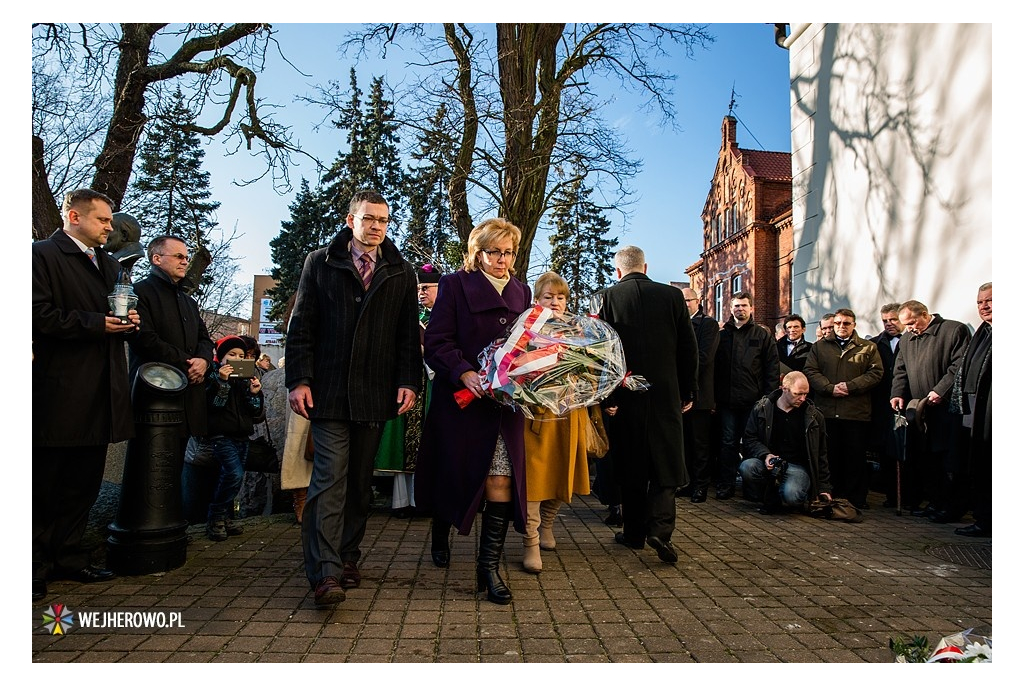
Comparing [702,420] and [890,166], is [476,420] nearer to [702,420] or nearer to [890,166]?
[702,420]

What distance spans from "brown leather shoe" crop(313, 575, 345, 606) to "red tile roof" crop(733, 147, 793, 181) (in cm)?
3248

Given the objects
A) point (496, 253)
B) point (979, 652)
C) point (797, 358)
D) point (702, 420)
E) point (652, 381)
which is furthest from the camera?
point (797, 358)

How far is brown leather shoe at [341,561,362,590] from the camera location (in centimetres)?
416

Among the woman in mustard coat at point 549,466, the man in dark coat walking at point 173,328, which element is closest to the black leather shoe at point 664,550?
the woman in mustard coat at point 549,466

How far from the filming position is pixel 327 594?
144 inches

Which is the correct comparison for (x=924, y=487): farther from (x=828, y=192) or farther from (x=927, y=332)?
(x=828, y=192)

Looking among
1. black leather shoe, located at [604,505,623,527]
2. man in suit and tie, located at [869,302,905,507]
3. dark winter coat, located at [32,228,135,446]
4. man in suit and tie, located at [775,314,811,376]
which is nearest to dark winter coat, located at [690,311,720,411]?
man in suit and tie, located at [775,314,811,376]

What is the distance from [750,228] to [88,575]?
31.2m

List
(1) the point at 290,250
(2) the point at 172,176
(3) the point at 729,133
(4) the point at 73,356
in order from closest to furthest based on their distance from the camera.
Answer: (4) the point at 73,356
(2) the point at 172,176
(3) the point at 729,133
(1) the point at 290,250

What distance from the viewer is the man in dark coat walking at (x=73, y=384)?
394cm

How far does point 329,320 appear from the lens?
409 centimetres

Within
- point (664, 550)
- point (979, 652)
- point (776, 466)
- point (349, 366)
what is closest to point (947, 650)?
point (979, 652)

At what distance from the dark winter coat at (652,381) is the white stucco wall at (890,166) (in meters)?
4.88
